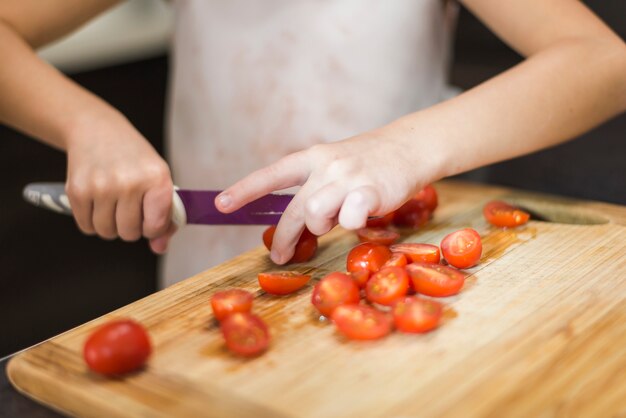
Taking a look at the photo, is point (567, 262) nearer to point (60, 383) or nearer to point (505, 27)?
point (505, 27)

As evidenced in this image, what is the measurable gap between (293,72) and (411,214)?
1.20 ft

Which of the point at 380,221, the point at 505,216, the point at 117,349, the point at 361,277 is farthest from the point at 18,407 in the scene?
the point at 505,216

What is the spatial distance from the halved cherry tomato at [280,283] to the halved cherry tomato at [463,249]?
0.18 metres

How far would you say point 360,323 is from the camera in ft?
2.72

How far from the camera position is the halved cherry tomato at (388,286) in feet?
2.96

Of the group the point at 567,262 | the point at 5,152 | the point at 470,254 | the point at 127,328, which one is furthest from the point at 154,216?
the point at 5,152

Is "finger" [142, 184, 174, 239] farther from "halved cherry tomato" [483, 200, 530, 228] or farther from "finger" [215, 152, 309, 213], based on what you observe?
"halved cherry tomato" [483, 200, 530, 228]

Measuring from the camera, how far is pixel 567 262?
1.00m

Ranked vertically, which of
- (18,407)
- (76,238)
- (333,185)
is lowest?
(76,238)

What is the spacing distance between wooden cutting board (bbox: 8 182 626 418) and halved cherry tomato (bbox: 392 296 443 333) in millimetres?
12

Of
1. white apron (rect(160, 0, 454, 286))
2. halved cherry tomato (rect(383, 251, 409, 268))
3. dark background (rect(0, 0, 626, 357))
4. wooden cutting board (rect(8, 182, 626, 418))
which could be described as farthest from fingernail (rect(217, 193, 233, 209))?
dark background (rect(0, 0, 626, 357))

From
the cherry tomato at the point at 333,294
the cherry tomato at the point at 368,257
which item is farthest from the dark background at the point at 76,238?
the cherry tomato at the point at 333,294

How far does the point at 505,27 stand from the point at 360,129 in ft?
0.97

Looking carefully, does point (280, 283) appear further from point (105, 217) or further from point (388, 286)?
point (105, 217)
